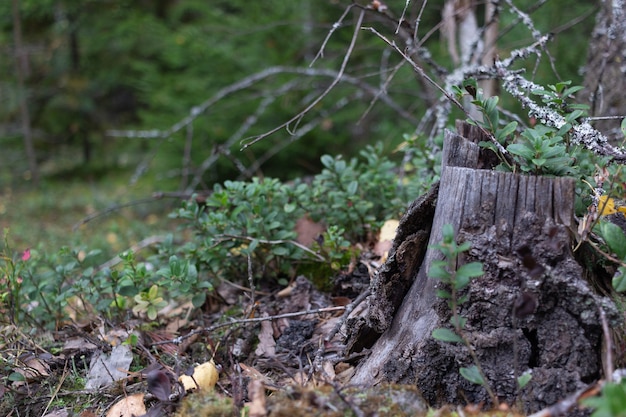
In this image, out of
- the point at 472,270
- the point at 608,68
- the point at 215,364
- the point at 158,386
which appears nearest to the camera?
the point at 472,270

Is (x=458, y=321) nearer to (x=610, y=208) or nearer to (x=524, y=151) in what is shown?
(x=524, y=151)

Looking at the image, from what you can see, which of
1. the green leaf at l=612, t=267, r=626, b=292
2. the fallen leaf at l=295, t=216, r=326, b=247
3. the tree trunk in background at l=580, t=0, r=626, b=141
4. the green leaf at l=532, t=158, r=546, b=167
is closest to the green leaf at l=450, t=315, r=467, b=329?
the green leaf at l=612, t=267, r=626, b=292

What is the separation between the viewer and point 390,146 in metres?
5.90

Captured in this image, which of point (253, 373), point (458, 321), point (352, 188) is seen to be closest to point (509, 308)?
point (458, 321)

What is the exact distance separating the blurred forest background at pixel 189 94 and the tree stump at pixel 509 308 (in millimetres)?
945

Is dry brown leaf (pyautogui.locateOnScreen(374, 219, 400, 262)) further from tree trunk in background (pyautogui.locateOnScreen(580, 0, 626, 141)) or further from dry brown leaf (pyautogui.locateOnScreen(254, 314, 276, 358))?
tree trunk in background (pyautogui.locateOnScreen(580, 0, 626, 141))

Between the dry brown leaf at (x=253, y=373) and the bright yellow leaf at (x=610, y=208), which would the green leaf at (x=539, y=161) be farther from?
the dry brown leaf at (x=253, y=373)

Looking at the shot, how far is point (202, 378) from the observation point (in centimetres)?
177

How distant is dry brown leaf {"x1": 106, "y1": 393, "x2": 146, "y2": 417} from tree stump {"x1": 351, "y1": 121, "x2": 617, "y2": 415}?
711mm

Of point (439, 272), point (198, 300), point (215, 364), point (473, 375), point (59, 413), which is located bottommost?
point (59, 413)

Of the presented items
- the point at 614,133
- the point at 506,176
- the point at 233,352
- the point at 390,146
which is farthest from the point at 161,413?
the point at 390,146

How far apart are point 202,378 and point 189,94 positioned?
5.92 meters

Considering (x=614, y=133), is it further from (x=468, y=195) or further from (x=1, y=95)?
(x=1, y=95)

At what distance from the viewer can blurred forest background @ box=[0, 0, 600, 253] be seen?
4621 millimetres
